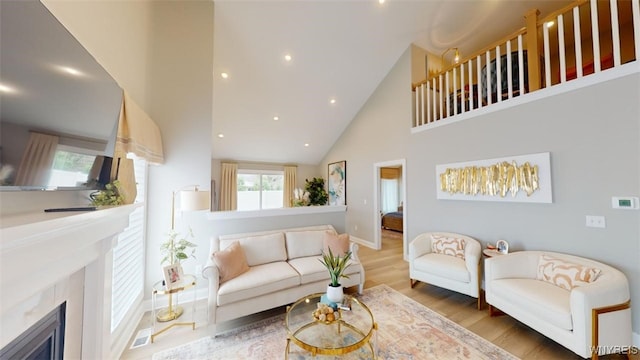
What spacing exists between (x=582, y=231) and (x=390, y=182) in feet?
19.2

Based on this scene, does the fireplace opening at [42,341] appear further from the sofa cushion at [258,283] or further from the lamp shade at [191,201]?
the lamp shade at [191,201]

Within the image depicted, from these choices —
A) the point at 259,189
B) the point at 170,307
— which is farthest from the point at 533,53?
the point at 259,189

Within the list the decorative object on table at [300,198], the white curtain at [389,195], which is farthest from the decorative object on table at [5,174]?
the white curtain at [389,195]

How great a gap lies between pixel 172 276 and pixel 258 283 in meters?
0.90

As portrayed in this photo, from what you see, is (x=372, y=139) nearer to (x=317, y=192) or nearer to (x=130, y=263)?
(x=317, y=192)

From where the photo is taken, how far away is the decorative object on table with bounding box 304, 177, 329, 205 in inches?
264

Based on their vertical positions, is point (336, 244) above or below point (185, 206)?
below

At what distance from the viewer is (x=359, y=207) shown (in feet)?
18.3

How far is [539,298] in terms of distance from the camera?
1931 mm

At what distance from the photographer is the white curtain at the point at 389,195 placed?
7.83 meters

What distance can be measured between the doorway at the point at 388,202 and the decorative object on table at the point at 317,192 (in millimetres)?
1734

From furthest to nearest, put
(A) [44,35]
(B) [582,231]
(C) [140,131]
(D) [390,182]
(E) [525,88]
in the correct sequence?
(D) [390,182]
(E) [525,88]
(B) [582,231]
(C) [140,131]
(A) [44,35]

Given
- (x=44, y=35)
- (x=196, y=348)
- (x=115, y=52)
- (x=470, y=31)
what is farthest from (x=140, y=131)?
(x=470, y=31)

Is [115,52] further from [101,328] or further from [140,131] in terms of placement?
[101,328]
